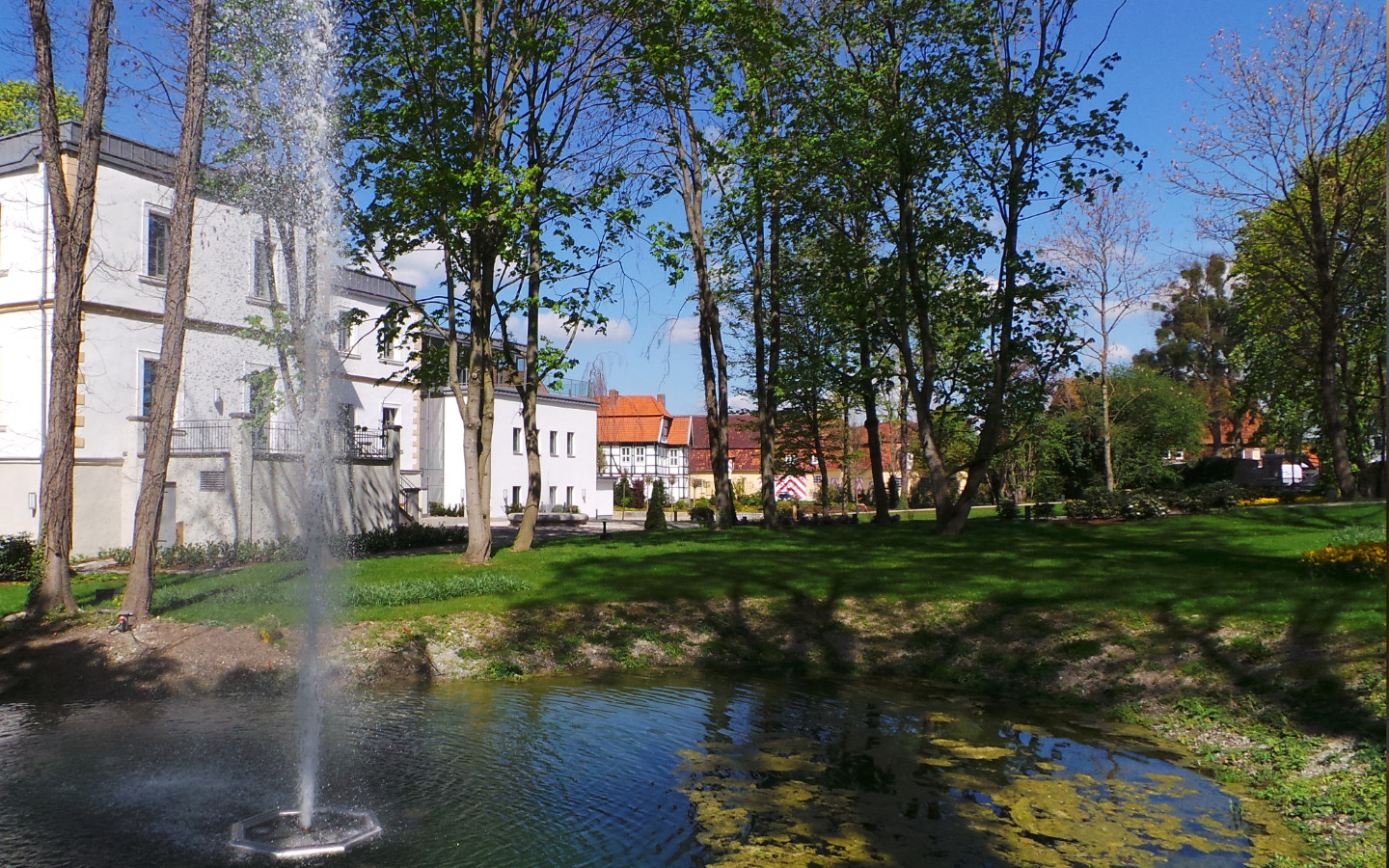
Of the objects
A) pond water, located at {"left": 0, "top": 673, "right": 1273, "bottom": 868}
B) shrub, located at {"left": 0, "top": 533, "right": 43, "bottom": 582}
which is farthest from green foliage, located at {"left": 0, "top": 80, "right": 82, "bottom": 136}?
pond water, located at {"left": 0, "top": 673, "right": 1273, "bottom": 868}

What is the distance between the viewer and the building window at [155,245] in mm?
26344

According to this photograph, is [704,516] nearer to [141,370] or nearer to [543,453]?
[543,453]

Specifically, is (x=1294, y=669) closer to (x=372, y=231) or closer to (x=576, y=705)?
(x=576, y=705)

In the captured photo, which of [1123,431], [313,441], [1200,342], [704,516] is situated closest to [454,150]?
[313,441]

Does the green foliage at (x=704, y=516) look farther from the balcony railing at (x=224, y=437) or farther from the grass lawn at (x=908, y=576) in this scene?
the balcony railing at (x=224, y=437)

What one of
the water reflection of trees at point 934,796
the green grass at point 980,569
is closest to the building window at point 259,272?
the green grass at point 980,569

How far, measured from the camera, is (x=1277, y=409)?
45.7m

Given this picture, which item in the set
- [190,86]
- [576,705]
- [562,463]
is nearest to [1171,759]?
[576,705]

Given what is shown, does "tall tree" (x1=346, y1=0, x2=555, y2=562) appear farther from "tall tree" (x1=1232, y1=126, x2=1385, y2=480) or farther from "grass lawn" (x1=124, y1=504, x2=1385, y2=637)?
"tall tree" (x1=1232, y1=126, x2=1385, y2=480)

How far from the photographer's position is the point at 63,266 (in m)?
13.0

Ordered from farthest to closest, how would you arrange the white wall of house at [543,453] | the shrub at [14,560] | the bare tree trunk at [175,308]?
the white wall of house at [543,453]
the shrub at [14,560]
the bare tree trunk at [175,308]

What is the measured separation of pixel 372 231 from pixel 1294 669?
55.2 ft

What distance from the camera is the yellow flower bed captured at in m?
13.0

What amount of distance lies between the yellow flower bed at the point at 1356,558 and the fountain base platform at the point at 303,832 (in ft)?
43.6
